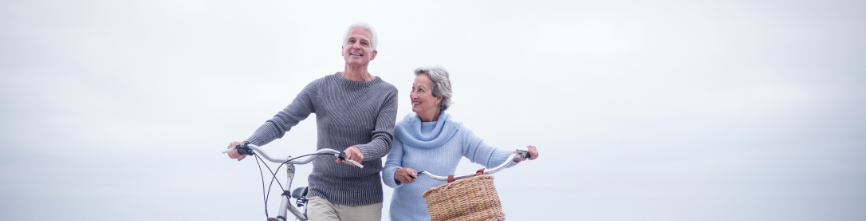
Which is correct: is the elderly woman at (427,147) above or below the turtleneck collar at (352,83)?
below

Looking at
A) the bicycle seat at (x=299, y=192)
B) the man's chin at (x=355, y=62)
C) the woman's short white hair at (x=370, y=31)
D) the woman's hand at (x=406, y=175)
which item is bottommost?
the bicycle seat at (x=299, y=192)

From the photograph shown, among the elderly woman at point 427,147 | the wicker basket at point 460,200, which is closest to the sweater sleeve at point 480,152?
the elderly woman at point 427,147

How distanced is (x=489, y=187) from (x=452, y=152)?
0.61 m

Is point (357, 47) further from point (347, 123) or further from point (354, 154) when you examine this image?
point (354, 154)

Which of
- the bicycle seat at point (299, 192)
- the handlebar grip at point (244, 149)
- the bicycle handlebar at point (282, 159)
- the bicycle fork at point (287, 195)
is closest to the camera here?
the bicycle handlebar at point (282, 159)

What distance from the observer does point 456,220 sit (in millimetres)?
2723

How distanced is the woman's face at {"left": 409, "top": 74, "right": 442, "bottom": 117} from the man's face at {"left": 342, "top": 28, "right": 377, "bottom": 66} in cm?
31

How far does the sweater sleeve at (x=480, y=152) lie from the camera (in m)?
3.39

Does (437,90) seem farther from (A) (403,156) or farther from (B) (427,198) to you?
(B) (427,198)

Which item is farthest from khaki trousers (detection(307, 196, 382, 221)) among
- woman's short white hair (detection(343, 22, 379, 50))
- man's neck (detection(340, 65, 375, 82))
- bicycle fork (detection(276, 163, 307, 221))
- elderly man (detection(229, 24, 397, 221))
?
woman's short white hair (detection(343, 22, 379, 50))

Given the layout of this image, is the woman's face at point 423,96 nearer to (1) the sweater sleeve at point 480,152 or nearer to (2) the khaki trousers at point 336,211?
(1) the sweater sleeve at point 480,152

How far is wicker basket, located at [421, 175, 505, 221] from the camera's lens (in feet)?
8.88

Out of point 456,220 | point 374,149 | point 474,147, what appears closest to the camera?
point 456,220

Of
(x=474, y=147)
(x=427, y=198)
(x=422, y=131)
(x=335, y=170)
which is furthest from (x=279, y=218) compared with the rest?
(x=474, y=147)
